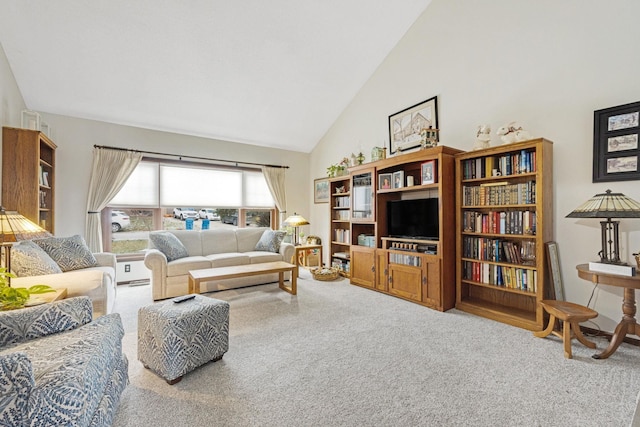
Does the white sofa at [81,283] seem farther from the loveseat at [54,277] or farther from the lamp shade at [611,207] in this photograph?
the lamp shade at [611,207]

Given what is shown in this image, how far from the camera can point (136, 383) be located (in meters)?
1.84

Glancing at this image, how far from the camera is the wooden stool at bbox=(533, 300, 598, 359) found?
219cm

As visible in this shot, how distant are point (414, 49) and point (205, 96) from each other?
10.7ft

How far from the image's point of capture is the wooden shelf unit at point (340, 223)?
495cm

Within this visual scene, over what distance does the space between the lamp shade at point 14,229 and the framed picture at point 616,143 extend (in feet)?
14.9

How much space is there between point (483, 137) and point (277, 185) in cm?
398

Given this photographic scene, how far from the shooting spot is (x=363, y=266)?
169 inches

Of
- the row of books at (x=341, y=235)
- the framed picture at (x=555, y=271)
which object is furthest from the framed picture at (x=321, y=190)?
the framed picture at (x=555, y=271)

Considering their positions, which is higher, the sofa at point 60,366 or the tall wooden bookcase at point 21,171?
the tall wooden bookcase at point 21,171

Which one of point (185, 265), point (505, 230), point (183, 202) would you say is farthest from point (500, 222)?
point (183, 202)

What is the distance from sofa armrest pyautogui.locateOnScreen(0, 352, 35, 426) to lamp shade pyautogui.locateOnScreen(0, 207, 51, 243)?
1226 mm

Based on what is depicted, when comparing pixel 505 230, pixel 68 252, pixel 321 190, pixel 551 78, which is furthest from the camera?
pixel 321 190

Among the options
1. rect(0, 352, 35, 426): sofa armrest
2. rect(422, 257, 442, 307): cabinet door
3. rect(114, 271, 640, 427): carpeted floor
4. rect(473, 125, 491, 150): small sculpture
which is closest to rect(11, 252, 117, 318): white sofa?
rect(114, 271, 640, 427): carpeted floor

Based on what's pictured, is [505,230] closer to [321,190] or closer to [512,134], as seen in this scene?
[512,134]
